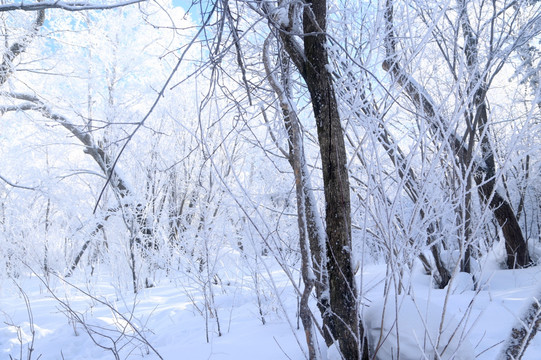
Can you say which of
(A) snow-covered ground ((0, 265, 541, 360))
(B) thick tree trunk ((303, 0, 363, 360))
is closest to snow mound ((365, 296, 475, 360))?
(A) snow-covered ground ((0, 265, 541, 360))

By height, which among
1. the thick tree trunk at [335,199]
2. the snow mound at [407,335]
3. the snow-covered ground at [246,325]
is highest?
the thick tree trunk at [335,199]

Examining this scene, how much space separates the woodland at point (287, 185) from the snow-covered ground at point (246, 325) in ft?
0.08

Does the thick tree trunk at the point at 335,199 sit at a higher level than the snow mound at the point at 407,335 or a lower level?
higher

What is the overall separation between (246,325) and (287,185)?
1.74 metres

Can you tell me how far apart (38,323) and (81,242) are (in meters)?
4.61

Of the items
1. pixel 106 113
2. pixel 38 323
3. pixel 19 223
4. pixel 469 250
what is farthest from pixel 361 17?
pixel 19 223

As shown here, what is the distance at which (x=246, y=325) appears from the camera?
4434 millimetres

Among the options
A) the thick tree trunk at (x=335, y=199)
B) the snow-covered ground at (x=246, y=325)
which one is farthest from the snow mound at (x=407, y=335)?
the thick tree trunk at (x=335, y=199)

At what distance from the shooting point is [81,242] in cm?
995

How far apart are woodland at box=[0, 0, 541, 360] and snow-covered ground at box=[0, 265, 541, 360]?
2 centimetres

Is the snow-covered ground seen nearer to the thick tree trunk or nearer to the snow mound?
the snow mound

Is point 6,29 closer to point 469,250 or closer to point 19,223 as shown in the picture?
point 19,223

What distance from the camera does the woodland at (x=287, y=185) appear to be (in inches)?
62.6

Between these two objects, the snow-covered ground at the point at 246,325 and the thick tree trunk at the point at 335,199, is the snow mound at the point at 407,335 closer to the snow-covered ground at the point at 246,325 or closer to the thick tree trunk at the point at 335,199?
the snow-covered ground at the point at 246,325
